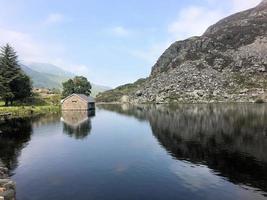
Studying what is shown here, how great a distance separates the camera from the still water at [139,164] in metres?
37.1

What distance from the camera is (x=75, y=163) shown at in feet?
171

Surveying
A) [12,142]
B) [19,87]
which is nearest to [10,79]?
[19,87]

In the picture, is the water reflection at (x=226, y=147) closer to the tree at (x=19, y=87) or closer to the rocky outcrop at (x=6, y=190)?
the rocky outcrop at (x=6, y=190)

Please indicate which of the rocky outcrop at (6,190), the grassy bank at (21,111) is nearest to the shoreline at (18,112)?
the grassy bank at (21,111)

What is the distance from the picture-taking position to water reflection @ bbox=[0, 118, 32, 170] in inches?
2093

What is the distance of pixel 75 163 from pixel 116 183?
45.3 ft

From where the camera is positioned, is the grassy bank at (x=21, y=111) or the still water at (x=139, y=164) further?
the grassy bank at (x=21, y=111)

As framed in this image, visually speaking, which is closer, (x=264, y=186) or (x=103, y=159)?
(x=264, y=186)

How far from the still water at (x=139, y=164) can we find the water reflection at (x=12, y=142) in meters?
0.16

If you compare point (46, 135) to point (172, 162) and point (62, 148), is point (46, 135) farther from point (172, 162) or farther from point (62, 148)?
point (172, 162)

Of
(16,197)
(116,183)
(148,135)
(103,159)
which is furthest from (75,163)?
(148,135)

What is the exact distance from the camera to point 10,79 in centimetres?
14138

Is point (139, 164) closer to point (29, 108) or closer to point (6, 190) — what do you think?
point (6, 190)

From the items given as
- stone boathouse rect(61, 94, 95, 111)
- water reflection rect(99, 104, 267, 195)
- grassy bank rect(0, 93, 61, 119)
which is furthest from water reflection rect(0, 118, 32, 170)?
stone boathouse rect(61, 94, 95, 111)
